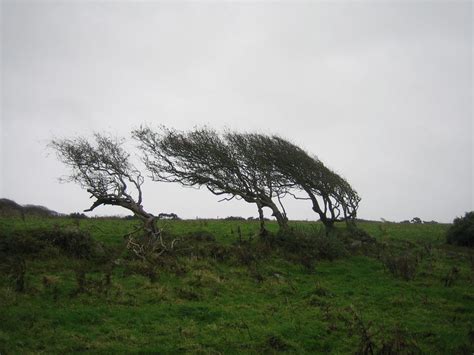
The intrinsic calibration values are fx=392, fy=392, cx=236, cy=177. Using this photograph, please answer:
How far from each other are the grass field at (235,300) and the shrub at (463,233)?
312 centimetres

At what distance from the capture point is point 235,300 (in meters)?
13.4

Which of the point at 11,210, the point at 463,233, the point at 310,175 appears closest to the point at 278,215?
the point at 310,175

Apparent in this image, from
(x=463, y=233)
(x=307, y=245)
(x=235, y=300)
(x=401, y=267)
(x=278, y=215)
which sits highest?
(x=278, y=215)

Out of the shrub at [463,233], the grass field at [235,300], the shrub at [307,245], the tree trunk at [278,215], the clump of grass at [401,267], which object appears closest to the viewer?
the grass field at [235,300]

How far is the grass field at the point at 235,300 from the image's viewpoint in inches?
383

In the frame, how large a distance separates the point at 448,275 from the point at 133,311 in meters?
12.9

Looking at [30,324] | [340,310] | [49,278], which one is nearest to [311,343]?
[340,310]

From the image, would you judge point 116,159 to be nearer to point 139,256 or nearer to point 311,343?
point 139,256

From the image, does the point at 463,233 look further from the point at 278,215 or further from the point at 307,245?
the point at 278,215

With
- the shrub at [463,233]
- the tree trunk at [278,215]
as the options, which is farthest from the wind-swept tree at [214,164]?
the shrub at [463,233]

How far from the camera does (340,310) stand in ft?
40.7

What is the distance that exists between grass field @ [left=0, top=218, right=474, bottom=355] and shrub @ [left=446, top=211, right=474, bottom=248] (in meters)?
3.12

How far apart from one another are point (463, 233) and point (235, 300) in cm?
1785

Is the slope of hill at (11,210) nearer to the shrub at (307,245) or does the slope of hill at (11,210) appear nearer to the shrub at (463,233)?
the shrub at (307,245)
